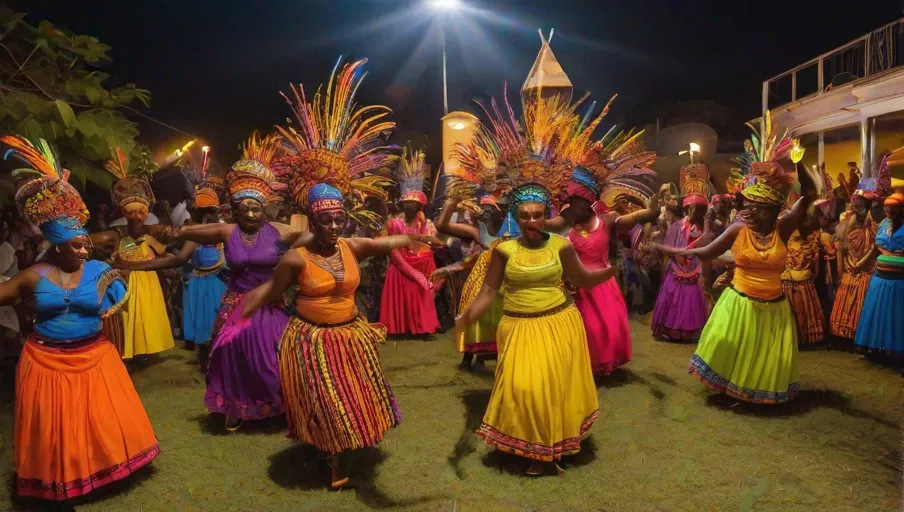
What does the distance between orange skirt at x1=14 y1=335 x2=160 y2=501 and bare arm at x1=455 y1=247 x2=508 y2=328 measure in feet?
8.29

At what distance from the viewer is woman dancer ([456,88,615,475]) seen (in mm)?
4160

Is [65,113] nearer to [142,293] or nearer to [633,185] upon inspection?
[142,293]

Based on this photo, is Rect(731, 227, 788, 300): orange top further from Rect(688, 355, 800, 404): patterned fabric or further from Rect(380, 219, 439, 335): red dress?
Rect(380, 219, 439, 335): red dress

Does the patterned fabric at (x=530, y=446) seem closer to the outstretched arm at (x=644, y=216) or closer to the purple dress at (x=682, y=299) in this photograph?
the outstretched arm at (x=644, y=216)

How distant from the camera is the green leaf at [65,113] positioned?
5.94 metres

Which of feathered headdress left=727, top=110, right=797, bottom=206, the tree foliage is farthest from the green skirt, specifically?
the tree foliage

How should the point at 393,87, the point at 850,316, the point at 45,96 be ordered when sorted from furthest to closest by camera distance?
the point at 393,87 < the point at 850,316 < the point at 45,96

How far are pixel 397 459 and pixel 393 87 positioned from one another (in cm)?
1502

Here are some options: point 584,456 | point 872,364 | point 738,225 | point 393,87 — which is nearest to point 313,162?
point 584,456

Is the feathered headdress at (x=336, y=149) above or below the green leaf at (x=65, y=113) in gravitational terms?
below

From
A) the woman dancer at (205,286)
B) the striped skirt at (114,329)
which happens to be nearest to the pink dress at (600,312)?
the woman dancer at (205,286)

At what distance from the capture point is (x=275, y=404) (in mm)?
5273

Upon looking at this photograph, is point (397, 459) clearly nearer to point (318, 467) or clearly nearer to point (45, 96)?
point (318, 467)

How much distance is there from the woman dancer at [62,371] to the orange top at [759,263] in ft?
17.2
